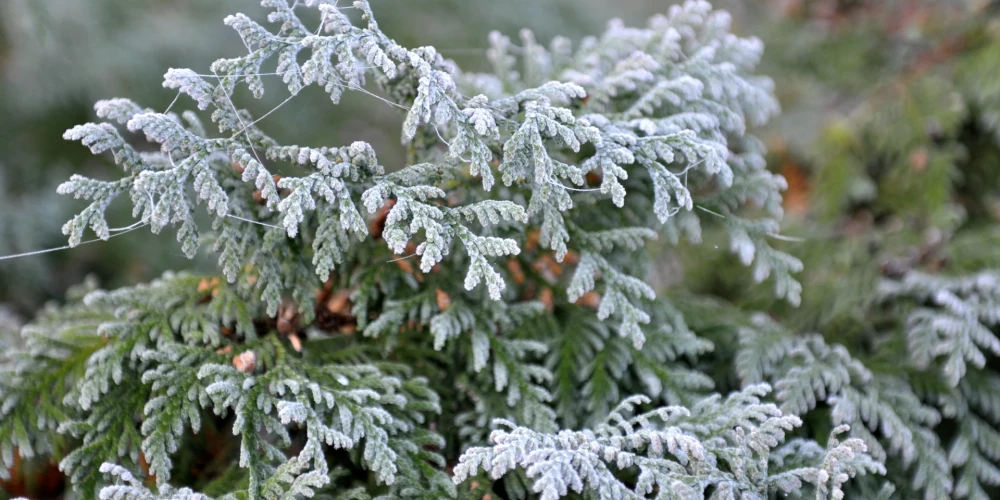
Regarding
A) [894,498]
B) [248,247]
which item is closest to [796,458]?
[894,498]

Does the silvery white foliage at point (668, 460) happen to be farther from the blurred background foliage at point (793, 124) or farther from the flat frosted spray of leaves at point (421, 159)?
the blurred background foliage at point (793, 124)

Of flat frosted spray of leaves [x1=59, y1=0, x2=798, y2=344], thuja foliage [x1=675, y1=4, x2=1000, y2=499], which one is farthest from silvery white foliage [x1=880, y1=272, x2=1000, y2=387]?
flat frosted spray of leaves [x1=59, y1=0, x2=798, y2=344]

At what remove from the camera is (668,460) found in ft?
2.74

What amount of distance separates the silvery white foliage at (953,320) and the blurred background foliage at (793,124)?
0.10 meters

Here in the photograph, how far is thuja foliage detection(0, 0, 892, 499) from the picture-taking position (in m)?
0.80

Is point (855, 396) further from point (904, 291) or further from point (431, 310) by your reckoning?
point (431, 310)

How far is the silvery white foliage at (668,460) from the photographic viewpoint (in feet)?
2.53

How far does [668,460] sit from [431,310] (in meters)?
0.37

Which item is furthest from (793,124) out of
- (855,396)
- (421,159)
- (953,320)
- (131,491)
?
(131,491)

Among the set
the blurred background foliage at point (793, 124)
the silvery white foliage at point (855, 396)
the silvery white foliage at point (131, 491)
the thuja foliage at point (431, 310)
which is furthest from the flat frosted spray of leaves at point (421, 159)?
the blurred background foliage at point (793, 124)

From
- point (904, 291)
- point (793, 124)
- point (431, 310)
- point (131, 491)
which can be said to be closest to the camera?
point (131, 491)

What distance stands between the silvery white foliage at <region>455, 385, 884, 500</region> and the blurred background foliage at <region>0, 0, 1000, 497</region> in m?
0.40

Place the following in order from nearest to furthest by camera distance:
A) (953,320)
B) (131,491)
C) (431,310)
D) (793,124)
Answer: (131,491) < (431,310) < (953,320) < (793,124)

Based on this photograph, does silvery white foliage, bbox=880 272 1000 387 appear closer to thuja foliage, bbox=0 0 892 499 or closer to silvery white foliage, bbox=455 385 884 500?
thuja foliage, bbox=0 0 892 499
